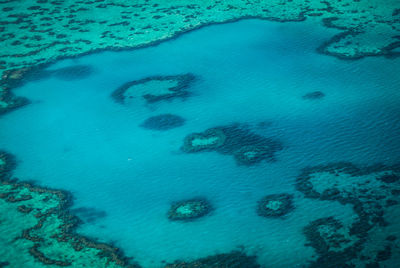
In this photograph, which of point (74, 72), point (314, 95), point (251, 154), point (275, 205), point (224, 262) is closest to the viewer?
point (224, 262)

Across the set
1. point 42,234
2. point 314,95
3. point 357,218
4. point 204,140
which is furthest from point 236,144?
point 42,234

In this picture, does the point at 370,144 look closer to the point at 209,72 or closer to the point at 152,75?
the point at 209,72

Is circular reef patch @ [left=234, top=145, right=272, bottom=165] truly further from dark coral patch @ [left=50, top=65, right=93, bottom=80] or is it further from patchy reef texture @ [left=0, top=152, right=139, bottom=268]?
dark coral patch @ [left=50, top=65, right=93, bottom=80]

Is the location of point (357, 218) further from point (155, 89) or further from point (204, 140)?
point (155, 89)

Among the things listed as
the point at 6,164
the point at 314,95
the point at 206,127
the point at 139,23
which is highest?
→ the point at 139,23

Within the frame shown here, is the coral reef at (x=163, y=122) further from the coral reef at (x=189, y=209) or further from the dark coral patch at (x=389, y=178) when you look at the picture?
the dark coral patch at (x=389, y=178)

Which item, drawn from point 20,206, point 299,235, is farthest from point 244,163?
point 20,206
